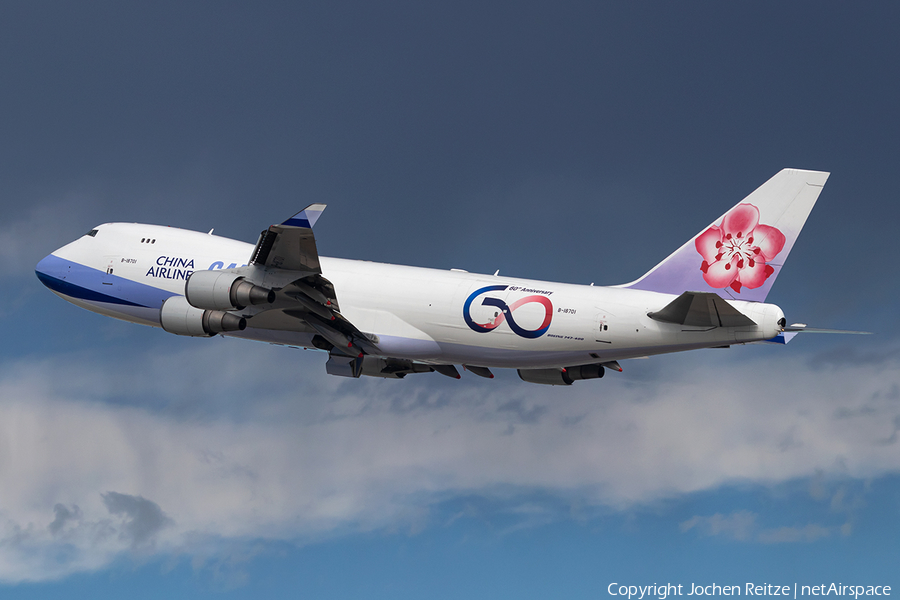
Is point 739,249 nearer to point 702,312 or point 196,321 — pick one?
point 702,312

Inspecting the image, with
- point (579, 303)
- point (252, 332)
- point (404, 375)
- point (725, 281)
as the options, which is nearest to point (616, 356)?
point (579, 303)

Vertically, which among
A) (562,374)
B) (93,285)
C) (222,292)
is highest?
(93,285)

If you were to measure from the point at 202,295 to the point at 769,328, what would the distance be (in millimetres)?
16719

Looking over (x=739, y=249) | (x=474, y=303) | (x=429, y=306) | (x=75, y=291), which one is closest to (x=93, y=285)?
(x=75, y=291)

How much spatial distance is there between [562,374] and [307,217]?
1185cm

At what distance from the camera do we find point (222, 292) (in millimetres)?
29922

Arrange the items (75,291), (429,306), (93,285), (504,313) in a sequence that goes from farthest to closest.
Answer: (75,291) < (93,285) < (429,306) < (504,313)

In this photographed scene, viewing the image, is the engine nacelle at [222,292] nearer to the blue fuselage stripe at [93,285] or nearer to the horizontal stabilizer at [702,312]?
the blue fuselage stripe at [93,285]

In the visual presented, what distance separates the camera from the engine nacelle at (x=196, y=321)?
104 ft

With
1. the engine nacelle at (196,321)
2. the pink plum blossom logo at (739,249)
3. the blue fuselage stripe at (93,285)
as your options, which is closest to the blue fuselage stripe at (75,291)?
the blue fuselage stripe at (93,285)

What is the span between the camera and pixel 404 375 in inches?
1460

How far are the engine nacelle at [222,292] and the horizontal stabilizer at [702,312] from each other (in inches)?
477

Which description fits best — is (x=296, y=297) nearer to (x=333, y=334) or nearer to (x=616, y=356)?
(x=333, y=334)

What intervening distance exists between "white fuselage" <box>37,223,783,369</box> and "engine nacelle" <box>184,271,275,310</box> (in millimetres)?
2443
